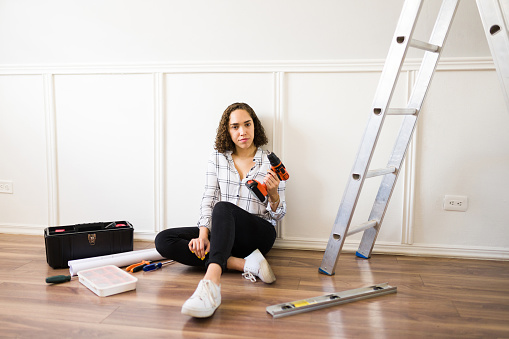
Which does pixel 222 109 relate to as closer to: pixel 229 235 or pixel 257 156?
pixel 257 156

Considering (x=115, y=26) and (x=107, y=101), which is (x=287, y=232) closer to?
(x=107, y=101)

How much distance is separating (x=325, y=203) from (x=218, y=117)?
2.65 ft

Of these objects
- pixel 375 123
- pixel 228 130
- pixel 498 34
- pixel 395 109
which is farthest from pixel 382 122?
pixel 228 130

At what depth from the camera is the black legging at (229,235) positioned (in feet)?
6.32

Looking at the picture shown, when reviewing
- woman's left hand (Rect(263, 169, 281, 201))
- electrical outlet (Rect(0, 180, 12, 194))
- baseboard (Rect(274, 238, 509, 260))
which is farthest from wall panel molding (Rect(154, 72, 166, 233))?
electrical outlet (Rect(0, 180, 12, 194))

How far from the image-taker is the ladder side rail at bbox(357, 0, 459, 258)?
2.00m

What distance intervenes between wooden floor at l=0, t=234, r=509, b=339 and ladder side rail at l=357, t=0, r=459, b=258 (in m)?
0.15

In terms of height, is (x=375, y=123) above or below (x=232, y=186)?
above

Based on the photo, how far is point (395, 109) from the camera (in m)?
1.98

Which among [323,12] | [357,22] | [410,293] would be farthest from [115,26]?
[410,293]

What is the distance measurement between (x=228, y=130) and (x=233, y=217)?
60 centimetres

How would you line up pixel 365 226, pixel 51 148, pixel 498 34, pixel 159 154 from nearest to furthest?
pixel 498 34 → pixel 365 226 → pixel 159 154 → pixel 51 148

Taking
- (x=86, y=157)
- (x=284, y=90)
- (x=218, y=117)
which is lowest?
(x=86, y=157)

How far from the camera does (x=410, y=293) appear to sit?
186 cm
